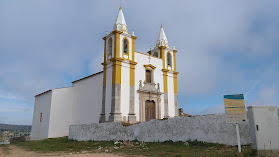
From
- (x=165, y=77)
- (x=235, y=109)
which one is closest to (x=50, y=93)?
(x=165, y=77)

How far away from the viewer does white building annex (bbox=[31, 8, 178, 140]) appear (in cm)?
1864

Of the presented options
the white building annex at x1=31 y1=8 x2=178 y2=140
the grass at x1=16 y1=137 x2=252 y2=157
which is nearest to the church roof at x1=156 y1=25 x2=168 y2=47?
the white building annex at x1=31 y1=8 x2=178 y2=140

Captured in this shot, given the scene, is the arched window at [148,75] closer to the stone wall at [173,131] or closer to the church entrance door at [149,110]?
the church entrance door at [149,110]

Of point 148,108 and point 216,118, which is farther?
point 148,108

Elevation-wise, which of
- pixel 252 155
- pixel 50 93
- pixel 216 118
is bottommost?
pixel 252 155

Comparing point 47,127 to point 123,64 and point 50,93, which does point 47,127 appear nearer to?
point 50,93

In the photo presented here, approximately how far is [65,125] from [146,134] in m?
12.6

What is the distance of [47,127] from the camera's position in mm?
22359

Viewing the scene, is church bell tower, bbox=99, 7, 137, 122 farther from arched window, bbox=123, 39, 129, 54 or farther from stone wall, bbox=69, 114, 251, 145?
stone wall, bbox=69, 114, 251, 145

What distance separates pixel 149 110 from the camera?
20219 millimetres

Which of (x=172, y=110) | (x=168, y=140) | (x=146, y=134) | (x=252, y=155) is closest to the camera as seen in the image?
(x=252, y=155)

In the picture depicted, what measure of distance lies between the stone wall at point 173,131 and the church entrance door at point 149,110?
538cm

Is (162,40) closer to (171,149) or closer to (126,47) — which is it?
(126,47)

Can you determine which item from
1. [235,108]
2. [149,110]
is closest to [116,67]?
[149,110]
